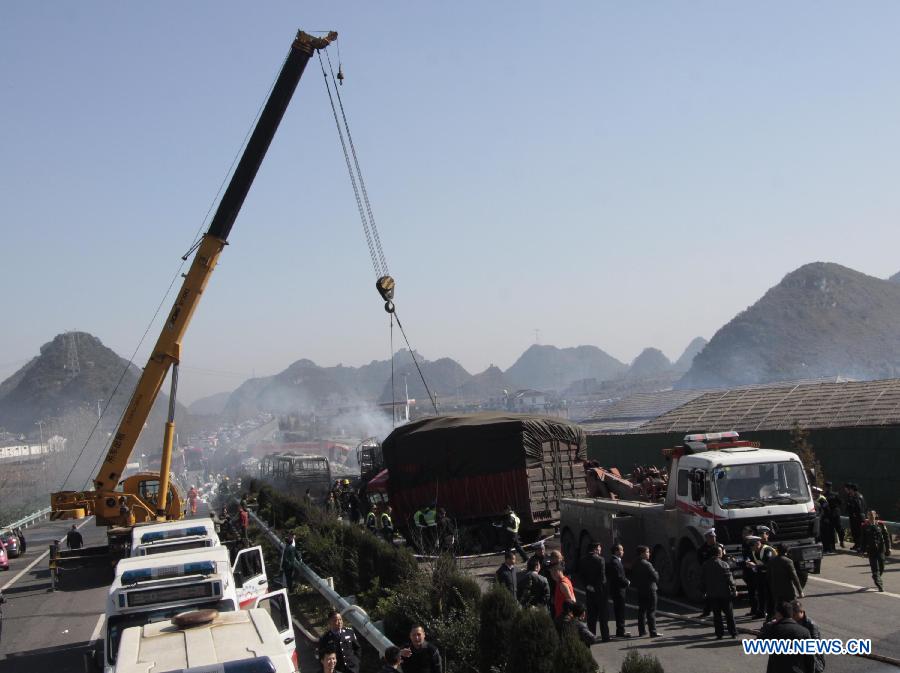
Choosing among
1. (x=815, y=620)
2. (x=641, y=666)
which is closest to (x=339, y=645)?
(x=641, y=666)

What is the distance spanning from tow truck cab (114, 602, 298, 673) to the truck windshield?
A: 9452 millimetres

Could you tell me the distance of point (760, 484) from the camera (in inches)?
641

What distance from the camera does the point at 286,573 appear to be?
66.2 feet

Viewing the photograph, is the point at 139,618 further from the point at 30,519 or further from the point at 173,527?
the point at 30,519

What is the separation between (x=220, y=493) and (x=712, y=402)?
103 feet

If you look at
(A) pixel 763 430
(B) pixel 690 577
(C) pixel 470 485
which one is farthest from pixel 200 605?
(A) pixel 763 430

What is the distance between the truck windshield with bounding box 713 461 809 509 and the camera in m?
16.0

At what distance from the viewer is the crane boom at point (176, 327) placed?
84.3 feet

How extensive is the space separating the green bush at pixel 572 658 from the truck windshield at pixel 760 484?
7195 millimetres

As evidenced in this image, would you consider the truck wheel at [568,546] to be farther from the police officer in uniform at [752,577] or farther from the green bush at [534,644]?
the green bush at [534,644]

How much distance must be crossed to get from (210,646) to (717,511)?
32.9 feet

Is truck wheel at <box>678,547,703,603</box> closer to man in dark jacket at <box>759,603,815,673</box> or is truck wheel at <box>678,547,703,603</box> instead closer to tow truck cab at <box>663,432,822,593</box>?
tow truck cab at <box>663,432,822,593</box>

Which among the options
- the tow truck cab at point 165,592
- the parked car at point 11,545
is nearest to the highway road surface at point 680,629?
the tow truck cab at point 165,592

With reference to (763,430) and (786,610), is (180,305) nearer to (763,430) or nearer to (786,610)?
(763,430)
